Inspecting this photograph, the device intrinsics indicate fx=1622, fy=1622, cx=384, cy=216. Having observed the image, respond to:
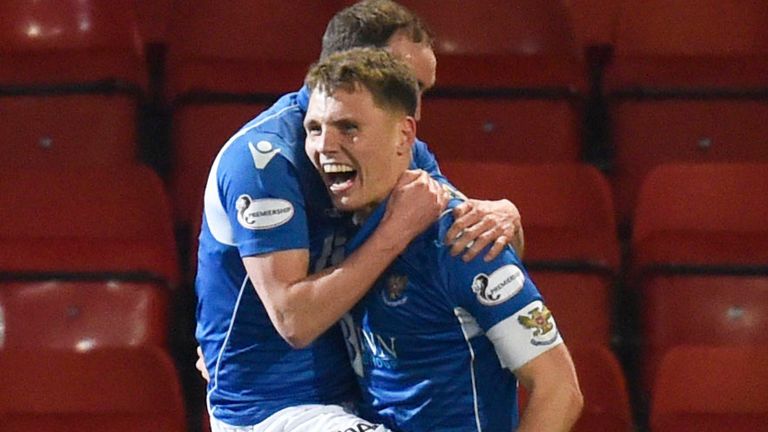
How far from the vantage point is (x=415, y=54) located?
2764 millimetres

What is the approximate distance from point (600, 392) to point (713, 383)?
0.86 ft

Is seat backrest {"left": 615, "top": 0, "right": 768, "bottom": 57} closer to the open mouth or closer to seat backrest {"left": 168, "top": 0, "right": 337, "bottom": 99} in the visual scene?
seat backrest {"left": 168, "top": 0, "right": 337, "bottom": 99}

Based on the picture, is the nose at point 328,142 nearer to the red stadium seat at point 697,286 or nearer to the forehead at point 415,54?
the forehead at point 415,54

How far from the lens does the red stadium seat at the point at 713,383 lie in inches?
138

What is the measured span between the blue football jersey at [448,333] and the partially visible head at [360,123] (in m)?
0.07

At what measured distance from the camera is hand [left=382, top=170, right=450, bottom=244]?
2463 millimetres

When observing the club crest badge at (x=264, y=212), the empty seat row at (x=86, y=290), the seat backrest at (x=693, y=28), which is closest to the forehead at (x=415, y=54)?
the club crest badge at (x=264, y=212)

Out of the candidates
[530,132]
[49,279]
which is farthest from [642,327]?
[49,279]

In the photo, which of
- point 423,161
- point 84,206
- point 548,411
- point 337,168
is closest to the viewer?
point 548,411

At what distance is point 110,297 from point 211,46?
1026 mm

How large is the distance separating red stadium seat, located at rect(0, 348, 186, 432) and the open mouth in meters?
1.12

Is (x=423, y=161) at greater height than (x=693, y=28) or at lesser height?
greater

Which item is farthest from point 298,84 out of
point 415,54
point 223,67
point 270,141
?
point 270,141

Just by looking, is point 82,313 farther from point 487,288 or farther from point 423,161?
point 487,288
